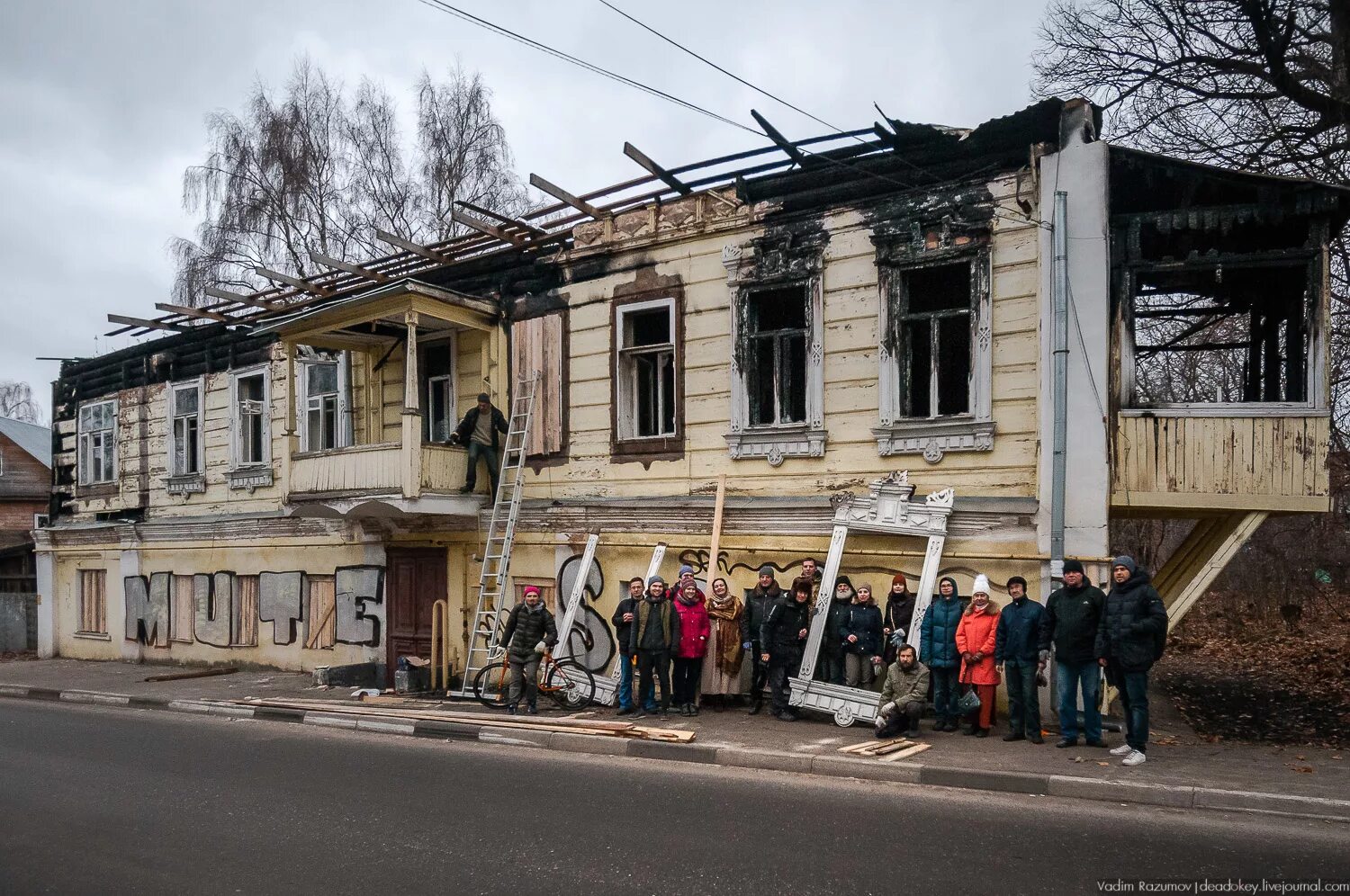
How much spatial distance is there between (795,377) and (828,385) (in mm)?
787

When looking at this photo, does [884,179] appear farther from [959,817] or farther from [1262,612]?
[1262,612]

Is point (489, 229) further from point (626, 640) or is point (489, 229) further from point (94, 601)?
point (94, 601)

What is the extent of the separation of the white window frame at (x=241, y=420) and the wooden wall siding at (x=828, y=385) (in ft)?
23.0

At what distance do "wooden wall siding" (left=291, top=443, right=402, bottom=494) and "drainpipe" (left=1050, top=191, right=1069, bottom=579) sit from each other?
29.1 feet


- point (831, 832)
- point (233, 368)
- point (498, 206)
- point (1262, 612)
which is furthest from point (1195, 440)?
point (498, 206)

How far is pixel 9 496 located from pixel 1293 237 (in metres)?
38.5

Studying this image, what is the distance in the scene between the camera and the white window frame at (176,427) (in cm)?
2048

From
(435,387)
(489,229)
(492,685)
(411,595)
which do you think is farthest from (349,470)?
(489,229)

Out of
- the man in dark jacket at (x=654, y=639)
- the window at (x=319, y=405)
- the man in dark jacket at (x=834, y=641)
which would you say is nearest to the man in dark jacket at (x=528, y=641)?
the man in dark jacket at (x=654, y=639)

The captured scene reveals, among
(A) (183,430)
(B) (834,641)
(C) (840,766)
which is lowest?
(C) (840,766)

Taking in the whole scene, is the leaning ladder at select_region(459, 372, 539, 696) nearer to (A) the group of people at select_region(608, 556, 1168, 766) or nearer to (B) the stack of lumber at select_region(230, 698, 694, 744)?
(B) the stack of lumber at select_region(230, 698, 694, 744)

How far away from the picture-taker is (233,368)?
19906mm

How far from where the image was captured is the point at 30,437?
37.3m

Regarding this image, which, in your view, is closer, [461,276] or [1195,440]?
[1195,440]
